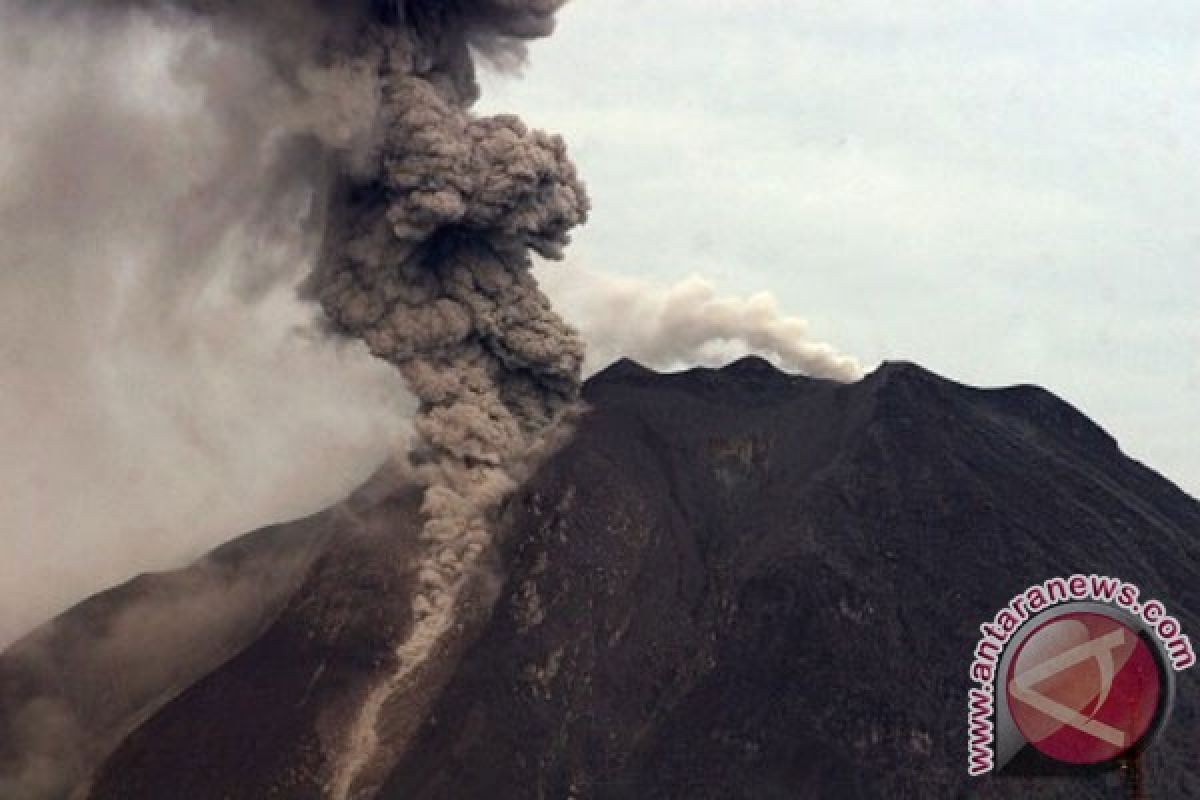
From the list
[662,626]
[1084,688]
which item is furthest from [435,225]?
[1084,688]

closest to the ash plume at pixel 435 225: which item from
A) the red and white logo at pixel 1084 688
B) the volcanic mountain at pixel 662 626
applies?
the volcanic mountain at pixel 662 626

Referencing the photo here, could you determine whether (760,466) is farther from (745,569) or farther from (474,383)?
(474,383)

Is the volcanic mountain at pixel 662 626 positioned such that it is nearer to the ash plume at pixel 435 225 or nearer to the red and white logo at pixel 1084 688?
the ash plume at pixel 435 225

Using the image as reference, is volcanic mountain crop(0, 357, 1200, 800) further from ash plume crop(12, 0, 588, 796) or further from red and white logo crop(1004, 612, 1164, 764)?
red and white logo crop(1004, 612, 1164, 764)

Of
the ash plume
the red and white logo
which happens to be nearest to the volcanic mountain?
the ash plume

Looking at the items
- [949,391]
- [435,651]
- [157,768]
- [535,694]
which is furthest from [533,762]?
[949,391]

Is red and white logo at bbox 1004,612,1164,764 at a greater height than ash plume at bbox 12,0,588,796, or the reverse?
ash plume at bbox 12,0,588,796

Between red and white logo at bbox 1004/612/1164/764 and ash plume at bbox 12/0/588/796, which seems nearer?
red and white logo at bbox 1004/612/1164/764
